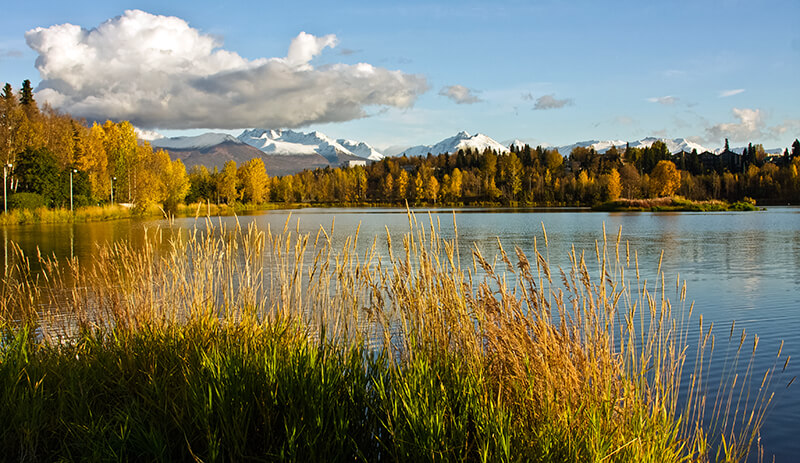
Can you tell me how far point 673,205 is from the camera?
73250 millimetres

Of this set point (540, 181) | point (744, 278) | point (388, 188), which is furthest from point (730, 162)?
point (744, 278)

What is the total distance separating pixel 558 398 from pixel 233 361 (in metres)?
2.27

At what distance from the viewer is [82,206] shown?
4731 centimetres

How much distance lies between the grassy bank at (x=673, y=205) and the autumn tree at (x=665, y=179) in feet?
60.3

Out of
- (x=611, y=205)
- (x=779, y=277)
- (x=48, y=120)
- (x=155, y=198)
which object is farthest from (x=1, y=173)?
(x=611, y=205)

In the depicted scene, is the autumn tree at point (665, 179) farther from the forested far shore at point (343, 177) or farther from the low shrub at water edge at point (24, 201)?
the low shrub at water edge at point (24, 201)

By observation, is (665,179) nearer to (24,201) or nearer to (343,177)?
(343,177)

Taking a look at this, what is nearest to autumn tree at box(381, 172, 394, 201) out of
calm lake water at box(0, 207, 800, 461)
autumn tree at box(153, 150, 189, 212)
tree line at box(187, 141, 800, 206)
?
tree line at box(187, 141, 800, 206)

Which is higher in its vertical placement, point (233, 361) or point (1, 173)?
point (1, 173)

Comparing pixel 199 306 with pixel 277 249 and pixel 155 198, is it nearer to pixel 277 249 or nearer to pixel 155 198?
pixel 277 249

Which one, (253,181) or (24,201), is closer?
(24,201)

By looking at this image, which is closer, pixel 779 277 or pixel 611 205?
pixel 779 277

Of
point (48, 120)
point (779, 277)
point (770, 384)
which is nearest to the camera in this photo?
point (770, 384)

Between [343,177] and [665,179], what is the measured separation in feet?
265
